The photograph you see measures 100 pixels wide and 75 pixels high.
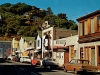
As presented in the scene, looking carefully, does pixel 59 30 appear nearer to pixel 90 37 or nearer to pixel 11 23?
pixel 90 37

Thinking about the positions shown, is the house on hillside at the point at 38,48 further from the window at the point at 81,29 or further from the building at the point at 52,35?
the window at the point at 81,29

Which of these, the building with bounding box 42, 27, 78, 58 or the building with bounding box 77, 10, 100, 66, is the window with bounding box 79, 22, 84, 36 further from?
the building with bounding box 42, 27, 78, 58

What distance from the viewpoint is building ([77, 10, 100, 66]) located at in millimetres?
33062

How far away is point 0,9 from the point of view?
144 metres

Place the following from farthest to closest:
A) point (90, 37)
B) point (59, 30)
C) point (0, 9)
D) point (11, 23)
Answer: point (0, 9)
point (11, 23)
point (59, 30)
point (90, 37)

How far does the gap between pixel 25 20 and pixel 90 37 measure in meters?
96.4

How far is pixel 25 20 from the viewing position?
129250 millimetres

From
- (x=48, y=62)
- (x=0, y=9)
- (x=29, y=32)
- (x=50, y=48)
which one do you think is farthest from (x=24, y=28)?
(x=48, y=62)

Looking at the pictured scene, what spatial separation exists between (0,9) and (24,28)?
3443cm

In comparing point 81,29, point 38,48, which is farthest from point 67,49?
point 38,48

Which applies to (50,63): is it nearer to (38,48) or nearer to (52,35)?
(52,35)

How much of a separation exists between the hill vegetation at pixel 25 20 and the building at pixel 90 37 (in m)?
66.7

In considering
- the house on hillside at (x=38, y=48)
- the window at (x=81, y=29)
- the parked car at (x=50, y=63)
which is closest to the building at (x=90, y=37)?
the window at (x=81, y=29)

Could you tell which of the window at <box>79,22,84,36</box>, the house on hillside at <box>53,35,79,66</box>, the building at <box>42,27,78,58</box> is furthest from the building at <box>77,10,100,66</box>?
the building at <box>42,27,78,58</box>
